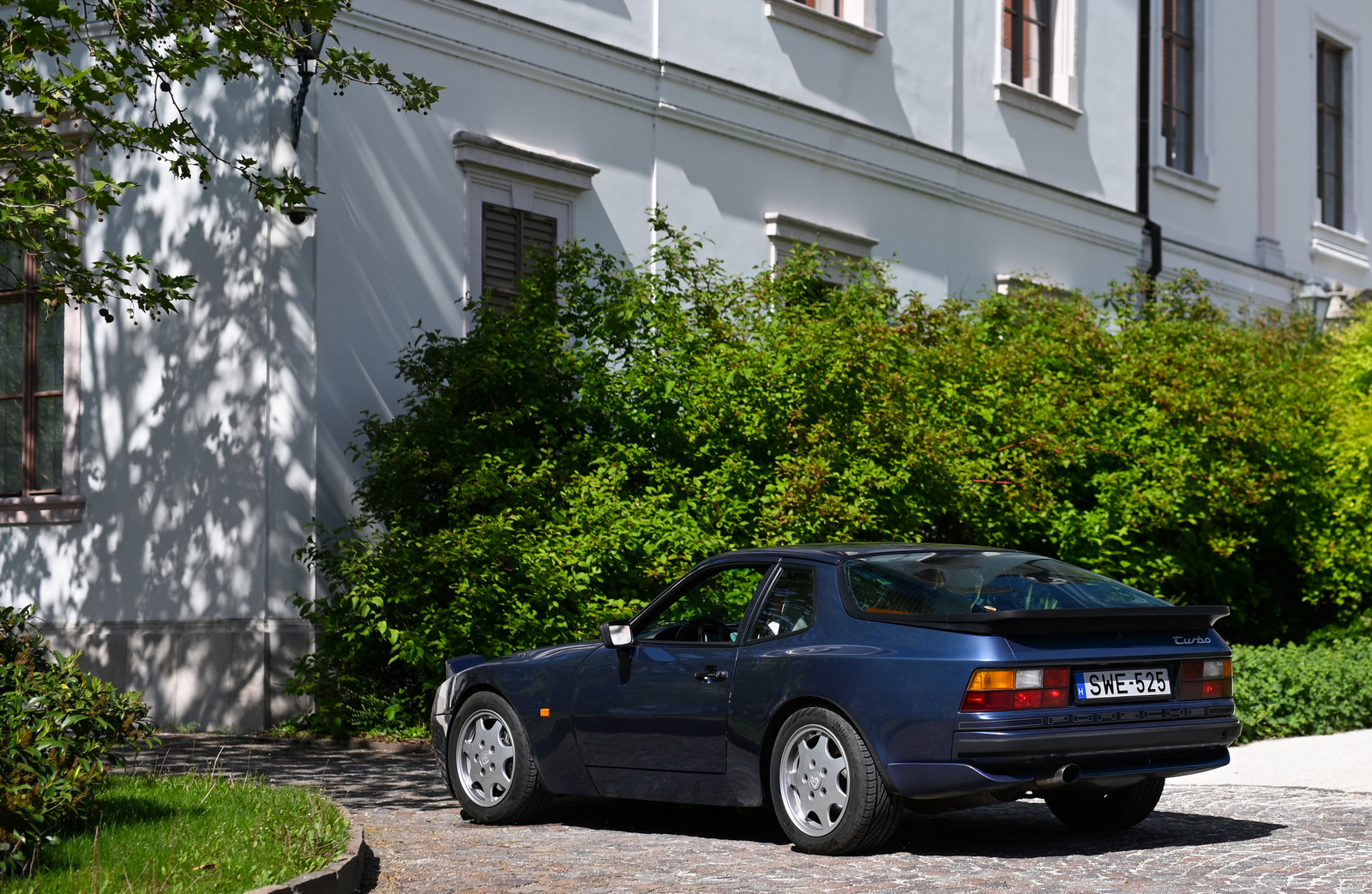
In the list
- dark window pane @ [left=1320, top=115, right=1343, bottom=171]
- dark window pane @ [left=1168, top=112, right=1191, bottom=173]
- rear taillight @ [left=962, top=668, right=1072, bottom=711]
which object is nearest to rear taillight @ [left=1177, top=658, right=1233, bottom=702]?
rear taillight @ [left=962, top=668, right=1072, bottom=711]

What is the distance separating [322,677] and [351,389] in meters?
2.44

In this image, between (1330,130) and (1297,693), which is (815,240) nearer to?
(1297,693)

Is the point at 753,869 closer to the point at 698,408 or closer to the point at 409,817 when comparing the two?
the point at 409,817

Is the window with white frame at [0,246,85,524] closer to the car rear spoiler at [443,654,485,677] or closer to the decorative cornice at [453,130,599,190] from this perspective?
the decorative cornice at [453,130,599,190]

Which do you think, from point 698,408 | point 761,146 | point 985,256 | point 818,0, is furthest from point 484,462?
point 985,256

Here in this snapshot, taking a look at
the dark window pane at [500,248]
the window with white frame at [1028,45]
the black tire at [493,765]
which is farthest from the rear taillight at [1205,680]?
the window with white frame at [1028,45]

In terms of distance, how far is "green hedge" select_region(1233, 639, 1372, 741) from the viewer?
13.1m

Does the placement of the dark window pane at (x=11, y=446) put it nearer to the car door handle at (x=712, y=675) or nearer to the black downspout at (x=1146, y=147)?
the car door handle at (x=712, y=675)

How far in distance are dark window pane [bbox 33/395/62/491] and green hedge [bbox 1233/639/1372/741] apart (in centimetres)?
1030

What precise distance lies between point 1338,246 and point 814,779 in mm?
24752

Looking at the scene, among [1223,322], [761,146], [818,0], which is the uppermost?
[818,0]

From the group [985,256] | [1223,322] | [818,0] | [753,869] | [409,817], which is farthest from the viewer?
[985,256]

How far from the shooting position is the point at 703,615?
28.0 feet

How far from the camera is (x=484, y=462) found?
1247 cm
